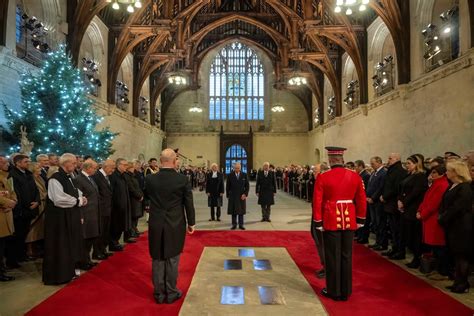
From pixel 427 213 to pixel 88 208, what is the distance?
4.53 meters

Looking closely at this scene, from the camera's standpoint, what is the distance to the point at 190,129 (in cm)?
2845

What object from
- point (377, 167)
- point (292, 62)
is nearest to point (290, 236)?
point (377, 167)

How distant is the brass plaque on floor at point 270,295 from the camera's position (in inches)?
154

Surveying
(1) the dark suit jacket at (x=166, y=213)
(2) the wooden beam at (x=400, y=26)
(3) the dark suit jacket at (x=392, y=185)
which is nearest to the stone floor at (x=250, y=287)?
(1) the dark suit jacket at (x=166, y=213)

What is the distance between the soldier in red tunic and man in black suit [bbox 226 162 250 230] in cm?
453

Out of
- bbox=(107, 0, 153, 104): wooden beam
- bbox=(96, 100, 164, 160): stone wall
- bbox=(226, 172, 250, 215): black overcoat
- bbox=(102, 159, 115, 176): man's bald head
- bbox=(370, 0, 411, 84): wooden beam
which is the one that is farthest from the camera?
bbox=(96, 100, 164, 160): stone wall

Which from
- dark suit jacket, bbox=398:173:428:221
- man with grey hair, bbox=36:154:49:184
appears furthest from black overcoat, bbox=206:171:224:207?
dark suit jacket, bbox=398:173:428:221

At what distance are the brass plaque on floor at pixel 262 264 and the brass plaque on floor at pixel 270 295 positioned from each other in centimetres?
83

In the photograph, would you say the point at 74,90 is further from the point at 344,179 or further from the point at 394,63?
the point at 394,63

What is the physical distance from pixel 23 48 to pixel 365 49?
12873mm

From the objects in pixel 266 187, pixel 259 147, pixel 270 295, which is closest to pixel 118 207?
pixel 270 295

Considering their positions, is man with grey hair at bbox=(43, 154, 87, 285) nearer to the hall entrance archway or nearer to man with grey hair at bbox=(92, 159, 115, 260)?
man with grey hair at bbox=(92, 159, 115, 260)

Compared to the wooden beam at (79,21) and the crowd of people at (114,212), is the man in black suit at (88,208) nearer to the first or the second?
the crowd of people at (114,212)

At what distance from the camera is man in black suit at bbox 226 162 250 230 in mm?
8484
